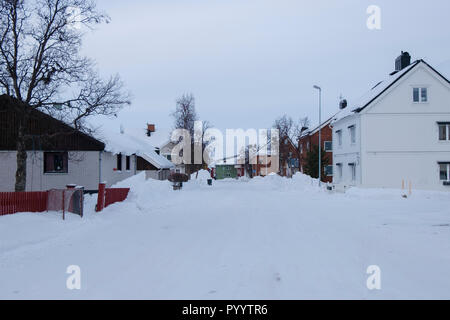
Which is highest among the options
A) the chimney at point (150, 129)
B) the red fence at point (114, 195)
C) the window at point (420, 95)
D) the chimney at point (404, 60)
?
the chimney at point (404, 60)

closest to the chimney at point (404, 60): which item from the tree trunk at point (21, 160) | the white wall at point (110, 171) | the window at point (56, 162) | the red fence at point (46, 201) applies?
the white wall at point (110, 171)

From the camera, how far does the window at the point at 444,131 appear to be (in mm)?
29375

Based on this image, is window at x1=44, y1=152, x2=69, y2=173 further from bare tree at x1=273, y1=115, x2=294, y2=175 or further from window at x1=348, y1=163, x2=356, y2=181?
bare tree at x1=273, y1=115, x2=294, y2=175

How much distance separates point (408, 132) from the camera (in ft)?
96.6

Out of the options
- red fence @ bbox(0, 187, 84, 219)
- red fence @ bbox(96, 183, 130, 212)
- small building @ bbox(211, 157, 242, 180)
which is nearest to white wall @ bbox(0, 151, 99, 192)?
red fence @ bbox(96, 183, 130, 212)

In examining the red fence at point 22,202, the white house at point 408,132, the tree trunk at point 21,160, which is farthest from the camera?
the white house at point 408,132

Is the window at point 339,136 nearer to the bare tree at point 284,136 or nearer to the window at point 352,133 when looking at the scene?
the window at point 352,133

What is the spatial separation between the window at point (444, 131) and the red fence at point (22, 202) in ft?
93.8

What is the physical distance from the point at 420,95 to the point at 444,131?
3.43 meters

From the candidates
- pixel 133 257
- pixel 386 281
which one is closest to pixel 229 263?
pixel 133 257

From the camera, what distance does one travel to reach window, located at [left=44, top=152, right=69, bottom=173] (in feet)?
82.4

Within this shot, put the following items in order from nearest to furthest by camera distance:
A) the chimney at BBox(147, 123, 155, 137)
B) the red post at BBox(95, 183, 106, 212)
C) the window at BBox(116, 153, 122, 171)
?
the red post at BBox(95, 183, 106, 212)
the window at BBox(116, 153, 122, 171)
the chimney at BBox(147, 123, 155, 137)

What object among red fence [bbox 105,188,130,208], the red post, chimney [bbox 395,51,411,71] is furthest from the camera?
chimney [bbox 395,51,411,71]
